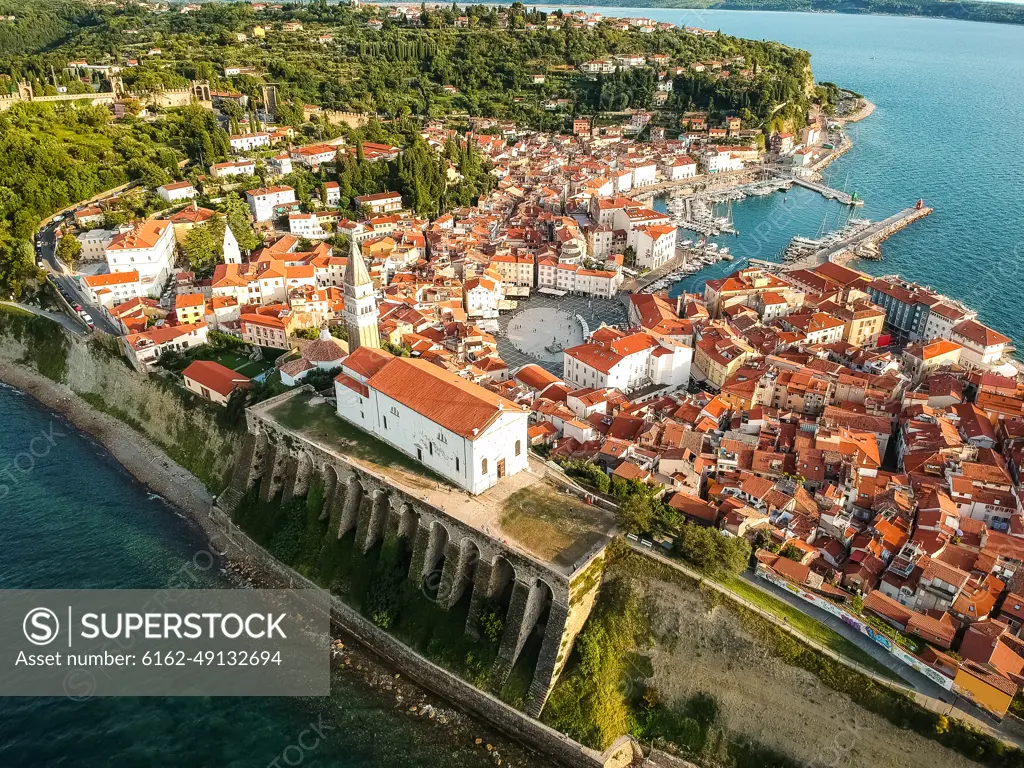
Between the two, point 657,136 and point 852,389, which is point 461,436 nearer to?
point 852,389

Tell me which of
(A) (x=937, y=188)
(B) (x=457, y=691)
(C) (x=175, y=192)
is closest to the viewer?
(B) (x=457, y=691)

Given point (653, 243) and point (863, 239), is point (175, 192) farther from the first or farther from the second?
point (863, 239)

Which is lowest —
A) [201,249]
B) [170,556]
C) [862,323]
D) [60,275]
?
[170,556]

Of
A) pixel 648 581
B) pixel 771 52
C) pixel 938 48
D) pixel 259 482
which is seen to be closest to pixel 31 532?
pixel 259 482

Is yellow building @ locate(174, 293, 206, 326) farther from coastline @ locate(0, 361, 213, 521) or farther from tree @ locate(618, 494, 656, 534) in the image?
tree @ locate(618, 494, 656, 534)

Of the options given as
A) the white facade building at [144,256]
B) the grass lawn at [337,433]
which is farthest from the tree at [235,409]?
the white facade building at [144,256]

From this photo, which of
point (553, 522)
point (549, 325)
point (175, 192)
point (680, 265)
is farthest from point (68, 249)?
point (680, 265)
